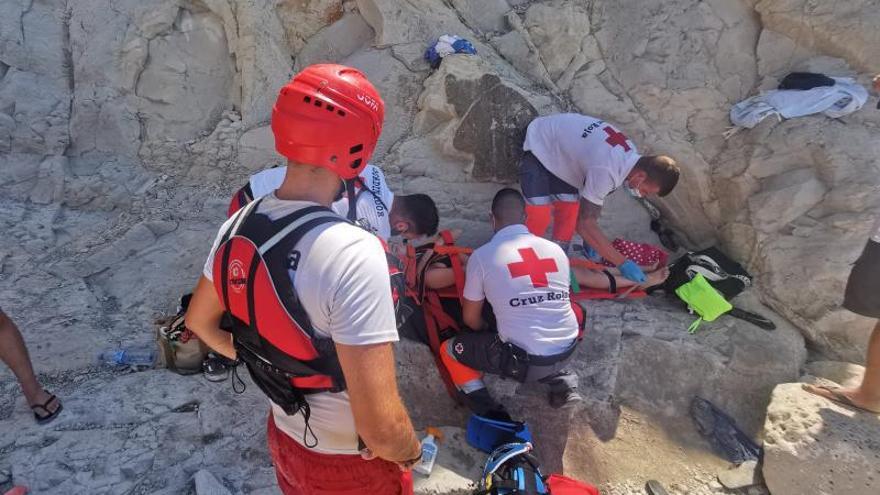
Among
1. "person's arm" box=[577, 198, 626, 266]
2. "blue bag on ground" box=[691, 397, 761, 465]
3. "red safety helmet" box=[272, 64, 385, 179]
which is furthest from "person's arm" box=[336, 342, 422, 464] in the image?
"person's arm" box=[577, 198, 626, 266]

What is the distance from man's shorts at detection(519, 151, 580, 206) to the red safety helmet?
2492mm

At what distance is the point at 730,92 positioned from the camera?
14.1 feet

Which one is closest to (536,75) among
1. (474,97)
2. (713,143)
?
(474,97)

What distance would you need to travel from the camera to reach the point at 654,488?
2.68 m

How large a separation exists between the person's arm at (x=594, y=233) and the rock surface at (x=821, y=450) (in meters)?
1.28

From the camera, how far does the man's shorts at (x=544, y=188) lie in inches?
148

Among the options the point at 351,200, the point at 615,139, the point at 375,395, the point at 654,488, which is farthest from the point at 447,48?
the point at 375,395

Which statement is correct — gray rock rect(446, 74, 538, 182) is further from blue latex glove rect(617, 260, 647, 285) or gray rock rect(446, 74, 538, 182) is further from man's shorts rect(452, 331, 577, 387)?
man's shorts rect(452, 331, 577, 387)

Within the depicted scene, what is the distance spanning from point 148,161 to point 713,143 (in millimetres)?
4322

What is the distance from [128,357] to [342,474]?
7.14 ft

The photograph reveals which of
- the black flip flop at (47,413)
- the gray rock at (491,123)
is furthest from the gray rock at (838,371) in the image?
the black flip flop at (47,413)

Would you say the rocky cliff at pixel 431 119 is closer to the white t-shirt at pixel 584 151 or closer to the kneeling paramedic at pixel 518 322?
the white t-shirt at pixel 584 151

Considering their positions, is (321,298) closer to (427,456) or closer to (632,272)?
(427,456)

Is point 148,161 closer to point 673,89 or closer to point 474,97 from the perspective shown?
point 474,97
